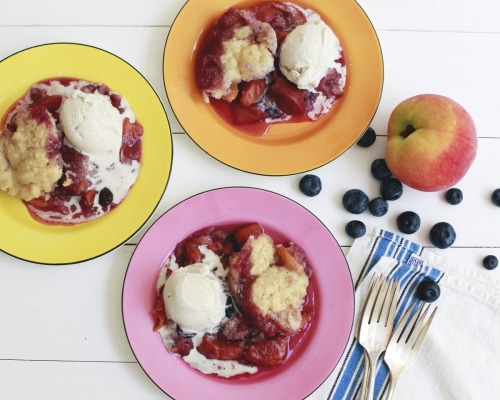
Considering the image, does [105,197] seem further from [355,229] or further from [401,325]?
[401,325]

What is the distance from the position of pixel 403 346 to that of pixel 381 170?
0.60m

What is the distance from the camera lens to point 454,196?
1982 mm

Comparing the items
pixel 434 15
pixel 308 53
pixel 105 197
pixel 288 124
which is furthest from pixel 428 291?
pixel 105 197

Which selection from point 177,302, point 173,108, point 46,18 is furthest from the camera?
point 46,18

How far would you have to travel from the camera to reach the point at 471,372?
75.5 inches

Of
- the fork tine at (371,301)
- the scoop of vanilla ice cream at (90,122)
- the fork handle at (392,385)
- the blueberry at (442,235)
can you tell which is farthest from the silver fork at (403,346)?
the scoop of vanilla ice cream at (90,122)

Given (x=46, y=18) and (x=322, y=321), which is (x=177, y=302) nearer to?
(x=322, y=321)

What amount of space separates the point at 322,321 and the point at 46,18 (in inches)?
56.3

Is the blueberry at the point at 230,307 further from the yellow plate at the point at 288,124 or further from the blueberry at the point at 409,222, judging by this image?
the blueberry at the point at 409,222

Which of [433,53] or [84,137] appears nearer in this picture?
[84,137]

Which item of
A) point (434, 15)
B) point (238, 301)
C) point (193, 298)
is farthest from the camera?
→ point (434, 15)

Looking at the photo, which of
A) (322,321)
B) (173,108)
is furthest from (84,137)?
(322,321)

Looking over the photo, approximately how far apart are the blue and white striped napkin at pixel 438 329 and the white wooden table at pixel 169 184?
0.06 meters

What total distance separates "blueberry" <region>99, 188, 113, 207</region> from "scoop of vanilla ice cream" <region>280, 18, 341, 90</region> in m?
0.73
